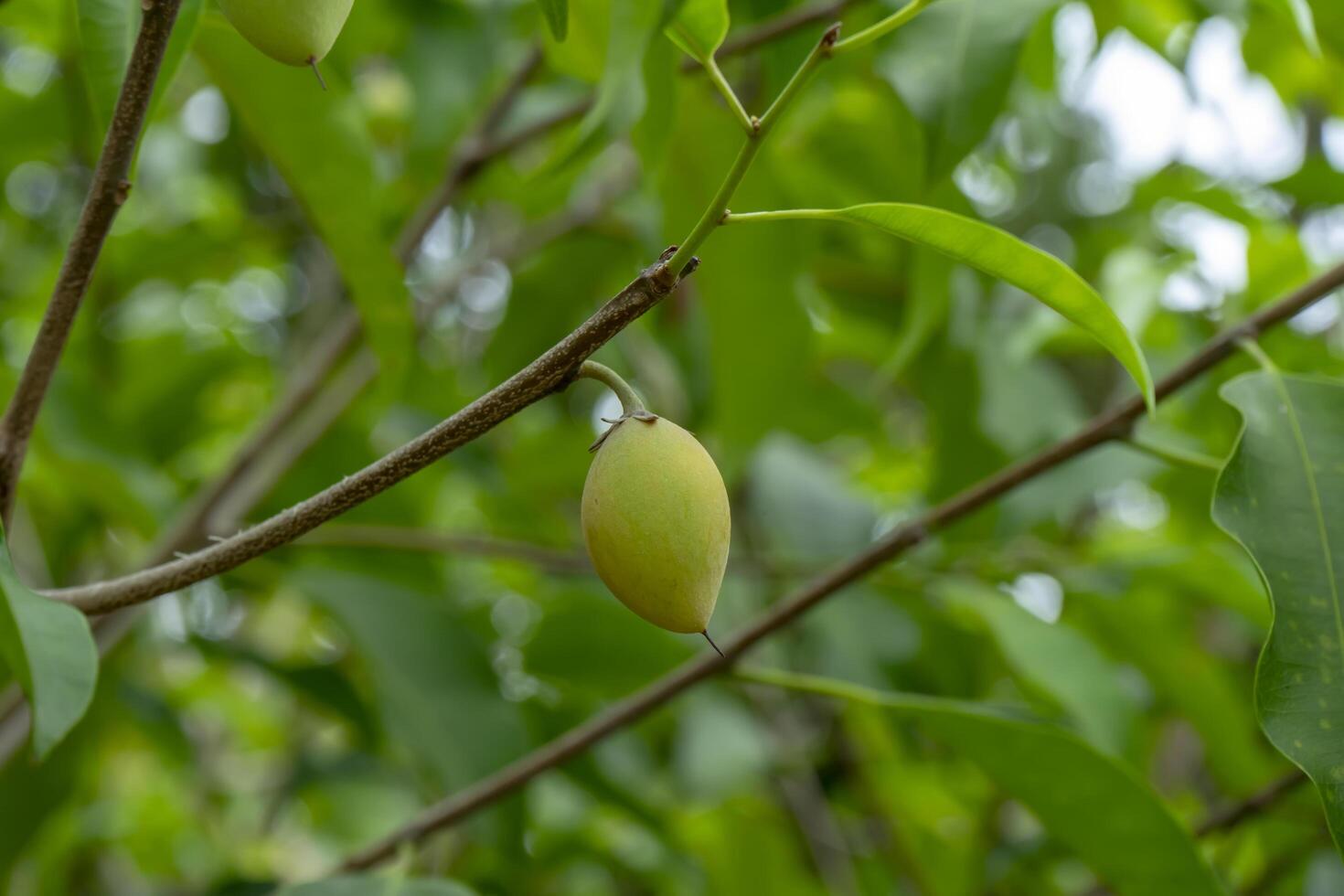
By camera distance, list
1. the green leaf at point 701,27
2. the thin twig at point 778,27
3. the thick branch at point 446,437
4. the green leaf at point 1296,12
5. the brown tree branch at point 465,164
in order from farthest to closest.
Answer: the brown tree branch at point 465,164 → the thin twig at point 778,27 → the green leaf at point 1296,12 → the green leaf at point 701,27 → the thick branch at point 446,437

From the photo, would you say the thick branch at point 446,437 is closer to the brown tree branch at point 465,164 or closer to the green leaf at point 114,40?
the green leaf at point 114,40

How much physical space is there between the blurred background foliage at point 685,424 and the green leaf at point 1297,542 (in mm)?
191

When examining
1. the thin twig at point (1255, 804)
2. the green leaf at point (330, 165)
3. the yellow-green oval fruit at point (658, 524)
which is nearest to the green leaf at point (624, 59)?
the yellow-green oval fruit at point (658, 524)

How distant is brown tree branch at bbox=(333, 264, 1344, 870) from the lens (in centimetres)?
74

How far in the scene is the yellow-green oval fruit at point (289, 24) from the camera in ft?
1.27

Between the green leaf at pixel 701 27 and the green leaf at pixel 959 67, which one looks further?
the green leaf at pixel 959 67

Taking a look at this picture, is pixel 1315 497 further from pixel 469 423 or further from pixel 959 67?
pixel 469 423

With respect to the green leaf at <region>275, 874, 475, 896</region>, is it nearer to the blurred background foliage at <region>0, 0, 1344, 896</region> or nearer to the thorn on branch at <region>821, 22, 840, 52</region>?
the blurred background foliage at <region>0, 0, 1344, 896</region>

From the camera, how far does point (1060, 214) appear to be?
8.36 ft

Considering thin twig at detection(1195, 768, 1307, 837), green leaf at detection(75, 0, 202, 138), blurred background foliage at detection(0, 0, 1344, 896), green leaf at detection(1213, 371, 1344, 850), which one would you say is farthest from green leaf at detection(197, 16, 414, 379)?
thin twig at detection(1195, 768, 1307, 837)

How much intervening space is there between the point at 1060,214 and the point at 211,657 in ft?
6.30

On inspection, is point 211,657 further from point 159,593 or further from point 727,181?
point 727,181

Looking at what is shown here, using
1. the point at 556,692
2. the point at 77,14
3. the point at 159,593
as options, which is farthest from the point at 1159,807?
the point at 556,692

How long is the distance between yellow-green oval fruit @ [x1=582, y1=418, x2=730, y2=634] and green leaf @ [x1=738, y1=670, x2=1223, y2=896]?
1.21 feet
